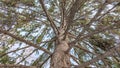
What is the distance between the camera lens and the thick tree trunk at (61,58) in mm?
3296

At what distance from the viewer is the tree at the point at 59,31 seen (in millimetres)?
3438

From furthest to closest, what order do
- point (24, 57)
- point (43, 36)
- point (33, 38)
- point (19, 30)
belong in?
point (43, 36)
point (33, 38)
point (19, 30)
point (24, 57)

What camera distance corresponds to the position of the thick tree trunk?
3.30 m

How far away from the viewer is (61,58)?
11.2ft

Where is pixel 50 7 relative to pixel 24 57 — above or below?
above

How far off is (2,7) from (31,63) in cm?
143

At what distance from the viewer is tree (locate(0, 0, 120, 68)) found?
344cm

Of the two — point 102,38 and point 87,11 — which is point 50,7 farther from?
point 102,38

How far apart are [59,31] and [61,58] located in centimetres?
115

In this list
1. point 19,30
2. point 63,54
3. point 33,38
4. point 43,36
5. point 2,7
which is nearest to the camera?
point 63,54

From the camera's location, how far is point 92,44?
5133 millimetres

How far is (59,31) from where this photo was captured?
4.47 meters

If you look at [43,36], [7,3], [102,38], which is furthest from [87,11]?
[7,3]

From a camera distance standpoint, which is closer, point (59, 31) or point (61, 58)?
point (61, 58)
